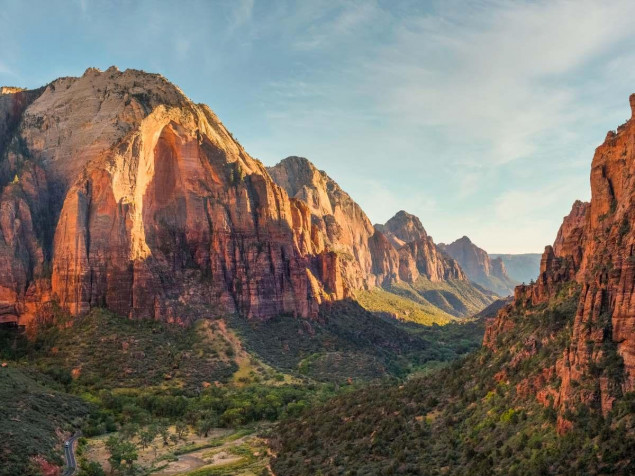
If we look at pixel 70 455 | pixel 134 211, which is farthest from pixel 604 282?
pixel 134 211

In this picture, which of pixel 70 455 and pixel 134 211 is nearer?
pixel 70 455

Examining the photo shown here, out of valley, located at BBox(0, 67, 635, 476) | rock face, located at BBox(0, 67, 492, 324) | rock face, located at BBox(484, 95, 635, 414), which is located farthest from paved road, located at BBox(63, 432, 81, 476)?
rock face, located at BBox(484, 95, 635, 414)

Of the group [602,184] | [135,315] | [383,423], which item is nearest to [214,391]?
[135,315]

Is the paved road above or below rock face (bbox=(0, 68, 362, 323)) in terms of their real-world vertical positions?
below

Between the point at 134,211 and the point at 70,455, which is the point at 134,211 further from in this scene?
the point at 70,455

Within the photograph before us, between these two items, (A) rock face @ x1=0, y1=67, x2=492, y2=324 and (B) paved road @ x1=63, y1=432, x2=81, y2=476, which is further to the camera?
(A) rock face @ x1=0, y1=67, x2=492, y2=324

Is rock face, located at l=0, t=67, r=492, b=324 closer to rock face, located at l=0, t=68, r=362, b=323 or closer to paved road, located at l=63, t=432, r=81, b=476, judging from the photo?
rock face, located at l=0, t=68, r=362, b=323

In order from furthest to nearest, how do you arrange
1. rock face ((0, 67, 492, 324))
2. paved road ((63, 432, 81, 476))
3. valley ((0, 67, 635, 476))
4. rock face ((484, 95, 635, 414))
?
rock face ((0, 67, 492, 324))
paved road ((63, 432, 81, 476))
valley ((0, 67, 635, 476))
rock face ((484, 95, 635, 414))
